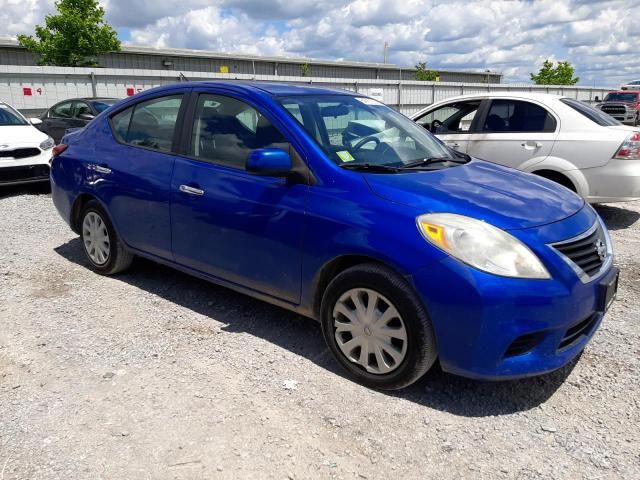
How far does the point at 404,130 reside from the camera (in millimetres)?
4020

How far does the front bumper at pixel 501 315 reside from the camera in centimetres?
261

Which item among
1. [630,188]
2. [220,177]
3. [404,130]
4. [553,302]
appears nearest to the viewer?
[553,302]

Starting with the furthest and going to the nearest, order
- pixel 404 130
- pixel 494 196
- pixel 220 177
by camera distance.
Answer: pixel 404 130 → pixel 220 177 → pixel 494 196

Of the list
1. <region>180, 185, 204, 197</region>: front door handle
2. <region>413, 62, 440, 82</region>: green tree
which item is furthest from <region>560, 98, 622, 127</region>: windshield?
<region>413, 62, 440, 82</region>: green tree

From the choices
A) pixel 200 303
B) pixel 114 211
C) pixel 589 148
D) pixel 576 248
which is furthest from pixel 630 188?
pixel 114 211

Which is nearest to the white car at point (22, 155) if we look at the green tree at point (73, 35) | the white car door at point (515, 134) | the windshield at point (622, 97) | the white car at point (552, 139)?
the white car at point (552, 139)

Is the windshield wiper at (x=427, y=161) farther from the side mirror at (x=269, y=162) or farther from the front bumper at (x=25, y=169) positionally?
the front bumper at (x=25, y=169)

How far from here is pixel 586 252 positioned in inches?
116

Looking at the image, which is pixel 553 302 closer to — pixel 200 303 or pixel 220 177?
pixel 220 177

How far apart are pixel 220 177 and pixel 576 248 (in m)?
2.21

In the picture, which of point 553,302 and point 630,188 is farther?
point 630,188

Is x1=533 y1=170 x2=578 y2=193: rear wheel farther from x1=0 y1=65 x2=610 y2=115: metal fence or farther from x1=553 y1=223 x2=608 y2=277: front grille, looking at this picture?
x1=0 y1=65 x2=610 y2=115: metal fence

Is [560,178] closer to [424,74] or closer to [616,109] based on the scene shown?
[616,109]

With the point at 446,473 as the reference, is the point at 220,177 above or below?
above
